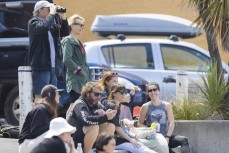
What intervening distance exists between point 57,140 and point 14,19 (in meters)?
6.20

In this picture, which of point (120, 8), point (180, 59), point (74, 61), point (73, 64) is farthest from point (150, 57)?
point (120, 8)

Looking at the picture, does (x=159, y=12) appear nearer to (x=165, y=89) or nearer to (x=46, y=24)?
(x=165, y=89)

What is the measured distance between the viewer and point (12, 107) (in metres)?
14.2

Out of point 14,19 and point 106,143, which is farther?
point 14,19

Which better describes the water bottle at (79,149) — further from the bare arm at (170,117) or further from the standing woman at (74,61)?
the bare arm at (170,117)

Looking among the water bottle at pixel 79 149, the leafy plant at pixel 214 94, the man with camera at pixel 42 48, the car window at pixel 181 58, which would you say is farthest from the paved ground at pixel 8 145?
the car window at pixel 181 58

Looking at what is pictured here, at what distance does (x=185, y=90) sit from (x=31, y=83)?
8.70 feet

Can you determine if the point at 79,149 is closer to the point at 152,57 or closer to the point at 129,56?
the point at 129,56

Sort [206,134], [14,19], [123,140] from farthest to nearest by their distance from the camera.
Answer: [14,19] → [206,134] → [123,140]

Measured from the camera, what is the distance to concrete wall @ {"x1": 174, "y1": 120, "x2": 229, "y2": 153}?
42.7 feet

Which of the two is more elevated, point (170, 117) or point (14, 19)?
point (14, 19)

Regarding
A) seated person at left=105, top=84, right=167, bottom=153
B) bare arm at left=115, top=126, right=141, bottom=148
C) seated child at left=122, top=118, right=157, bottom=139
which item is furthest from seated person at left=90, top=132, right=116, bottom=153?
seated child at left=122, top=118, right=157, bottom=139

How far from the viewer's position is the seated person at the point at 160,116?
489 inches

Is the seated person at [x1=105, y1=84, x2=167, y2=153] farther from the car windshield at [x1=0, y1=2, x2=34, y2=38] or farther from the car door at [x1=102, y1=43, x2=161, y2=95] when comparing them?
the car door at [x1=102, y1=43, x2=161, y2=95]
